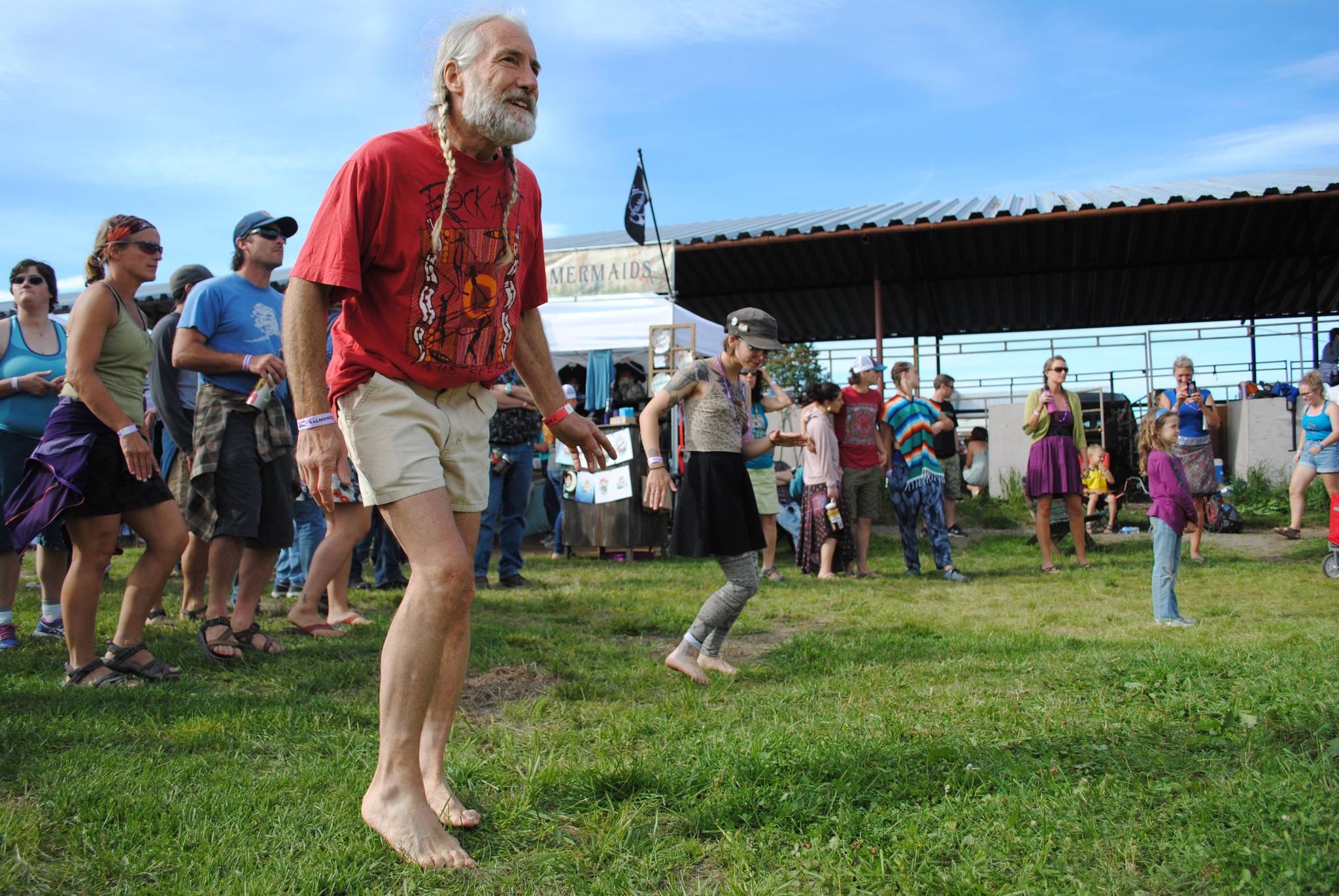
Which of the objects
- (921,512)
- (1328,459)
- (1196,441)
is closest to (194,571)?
(921,512)

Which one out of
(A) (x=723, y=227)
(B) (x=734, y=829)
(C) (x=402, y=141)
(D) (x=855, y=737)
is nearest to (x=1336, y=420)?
(D) (x=855, y=737)

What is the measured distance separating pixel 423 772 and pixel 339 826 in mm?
245

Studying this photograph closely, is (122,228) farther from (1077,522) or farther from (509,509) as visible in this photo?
(1077,522)

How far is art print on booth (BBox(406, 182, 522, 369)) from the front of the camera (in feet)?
7.96

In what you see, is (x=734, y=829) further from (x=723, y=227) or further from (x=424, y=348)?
(x=723, y=227)

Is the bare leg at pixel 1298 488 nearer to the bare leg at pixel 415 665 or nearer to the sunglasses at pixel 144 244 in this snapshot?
the bare leg at pixel 415 665

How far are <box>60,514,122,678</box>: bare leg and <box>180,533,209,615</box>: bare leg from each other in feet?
4.25

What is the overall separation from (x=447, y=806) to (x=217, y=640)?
245 cm

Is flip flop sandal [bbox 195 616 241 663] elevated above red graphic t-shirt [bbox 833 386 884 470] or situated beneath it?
situated beneath

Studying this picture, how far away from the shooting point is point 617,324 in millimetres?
12531

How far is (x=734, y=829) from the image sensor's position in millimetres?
2400

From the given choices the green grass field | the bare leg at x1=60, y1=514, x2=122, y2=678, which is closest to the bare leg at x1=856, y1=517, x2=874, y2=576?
the green grass field

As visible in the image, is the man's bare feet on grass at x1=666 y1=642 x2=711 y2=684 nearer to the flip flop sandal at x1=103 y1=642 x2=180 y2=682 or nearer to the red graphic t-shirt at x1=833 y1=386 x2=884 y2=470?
the flip flop sandal at x1=103 y1=642 x2=180 y2=682

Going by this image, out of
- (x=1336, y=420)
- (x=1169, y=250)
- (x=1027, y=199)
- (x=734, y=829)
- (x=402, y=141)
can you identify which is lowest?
(x=734, y=829)
